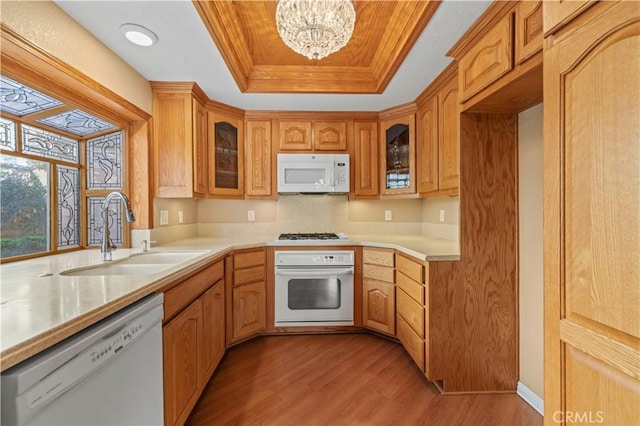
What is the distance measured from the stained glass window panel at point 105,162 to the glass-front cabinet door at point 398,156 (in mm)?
2242

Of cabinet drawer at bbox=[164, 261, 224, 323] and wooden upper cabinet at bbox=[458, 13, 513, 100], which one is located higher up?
wooden upper cabinet at bbox=[458, 13, 513, 100]

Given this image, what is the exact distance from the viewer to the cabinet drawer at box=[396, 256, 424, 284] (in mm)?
1807

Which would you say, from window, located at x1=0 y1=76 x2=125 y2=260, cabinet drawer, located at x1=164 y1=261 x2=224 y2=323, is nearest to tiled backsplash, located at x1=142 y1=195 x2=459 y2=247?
window, located at x1=0 y1=76 x2=125 y2=260

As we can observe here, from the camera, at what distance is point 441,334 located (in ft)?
5.67

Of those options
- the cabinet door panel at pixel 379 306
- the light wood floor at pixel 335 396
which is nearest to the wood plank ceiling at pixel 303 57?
the cabinet door panel at pixel 379 306

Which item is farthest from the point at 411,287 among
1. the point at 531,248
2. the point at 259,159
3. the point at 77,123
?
the point at 77,123

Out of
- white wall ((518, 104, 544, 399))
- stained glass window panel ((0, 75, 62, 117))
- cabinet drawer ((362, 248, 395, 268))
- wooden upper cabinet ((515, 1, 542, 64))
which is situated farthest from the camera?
cabinet drawer ((362, 248, 395, 268))

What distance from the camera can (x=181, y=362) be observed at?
133cm

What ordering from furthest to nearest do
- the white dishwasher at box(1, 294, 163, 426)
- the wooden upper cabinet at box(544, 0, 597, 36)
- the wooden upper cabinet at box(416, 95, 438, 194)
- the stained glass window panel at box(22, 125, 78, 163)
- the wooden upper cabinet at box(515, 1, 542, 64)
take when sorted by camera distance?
the wooden upper cabinet at box(416, 95, 438, 194) < the stained glass window panel at box(22, 125, 78, 163) < the wooden upper cabinet at box(515, 1, 542, 64) < the wooden upper cabinet at box(544, 0, 597, 36) < the white dishwasher at box(1, 294, 163, 426)

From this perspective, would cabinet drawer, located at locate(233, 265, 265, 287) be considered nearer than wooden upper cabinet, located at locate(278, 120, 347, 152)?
Yes

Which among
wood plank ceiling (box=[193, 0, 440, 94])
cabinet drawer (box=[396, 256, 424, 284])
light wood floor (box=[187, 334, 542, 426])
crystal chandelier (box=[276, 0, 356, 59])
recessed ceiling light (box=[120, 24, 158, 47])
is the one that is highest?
wood plank ceiling (box=[193, 0, 440, 94])

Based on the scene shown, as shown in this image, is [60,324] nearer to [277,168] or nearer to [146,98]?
[146,98]

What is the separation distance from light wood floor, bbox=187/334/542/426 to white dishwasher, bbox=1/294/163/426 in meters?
0.64

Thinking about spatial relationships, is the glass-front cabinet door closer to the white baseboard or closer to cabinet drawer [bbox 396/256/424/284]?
cabinet drawer [bbox 396/256/424/284]
